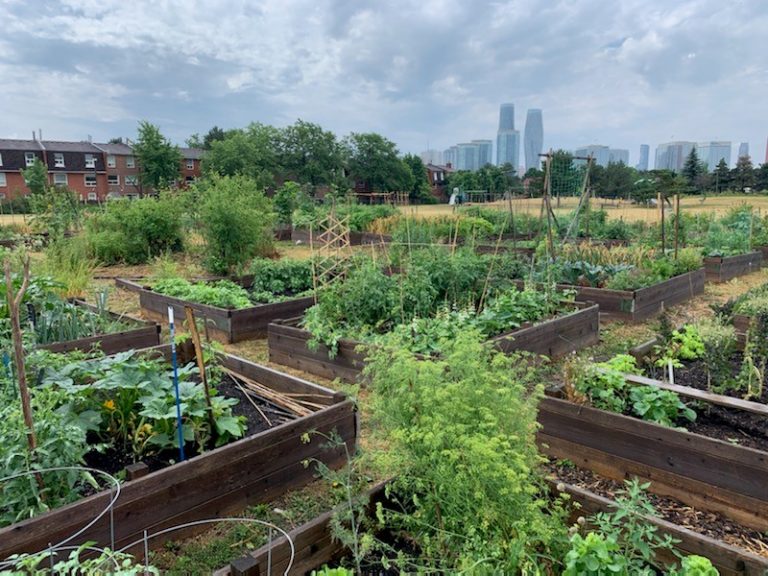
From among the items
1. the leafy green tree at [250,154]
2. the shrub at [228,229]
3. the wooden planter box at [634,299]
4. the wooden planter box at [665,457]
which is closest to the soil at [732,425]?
the wooden planter box at [665,457]

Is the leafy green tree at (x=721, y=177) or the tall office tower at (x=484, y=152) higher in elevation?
the tall office tower at (x=484, y=152)

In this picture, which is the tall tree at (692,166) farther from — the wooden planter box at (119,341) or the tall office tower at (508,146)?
the wooden planter box at (119,341)

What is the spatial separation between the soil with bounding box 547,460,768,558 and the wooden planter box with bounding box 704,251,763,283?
748cm

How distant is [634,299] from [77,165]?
53102 millimetres

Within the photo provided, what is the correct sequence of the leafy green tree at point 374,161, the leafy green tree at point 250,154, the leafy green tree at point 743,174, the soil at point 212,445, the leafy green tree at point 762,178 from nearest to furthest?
the soil at point 212,445
the leafy green tree at point 762,178
the leafy green tree at point 743,174
the leafy green tree at point 250,154
the leafy green tree at point 374,161

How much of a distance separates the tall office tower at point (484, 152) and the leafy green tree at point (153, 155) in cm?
2551

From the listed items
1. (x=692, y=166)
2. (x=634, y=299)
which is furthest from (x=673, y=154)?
(x=634, y=299)

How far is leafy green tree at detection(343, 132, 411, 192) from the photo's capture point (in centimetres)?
5250

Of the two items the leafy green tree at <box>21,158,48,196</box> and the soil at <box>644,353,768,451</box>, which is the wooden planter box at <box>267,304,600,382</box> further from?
the leafy green tree at <box>21,158,48,196</box>

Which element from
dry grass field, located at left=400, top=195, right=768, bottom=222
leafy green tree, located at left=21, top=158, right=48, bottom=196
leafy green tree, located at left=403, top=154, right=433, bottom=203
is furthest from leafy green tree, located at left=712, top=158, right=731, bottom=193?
leafy green tree, located at left=21, top=158, right=48, bottom=196

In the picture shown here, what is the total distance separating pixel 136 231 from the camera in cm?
1074

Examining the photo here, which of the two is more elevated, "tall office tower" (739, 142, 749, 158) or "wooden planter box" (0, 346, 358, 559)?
"tall office tower" (739, 142, 749, 158)

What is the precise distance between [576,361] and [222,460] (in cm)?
219

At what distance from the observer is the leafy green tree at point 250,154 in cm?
4362
